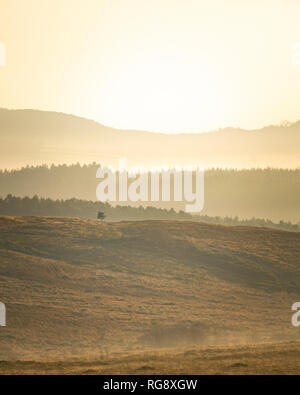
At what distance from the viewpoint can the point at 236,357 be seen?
25.5 metres

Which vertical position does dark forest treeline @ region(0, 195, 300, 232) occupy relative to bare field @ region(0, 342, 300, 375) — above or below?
above

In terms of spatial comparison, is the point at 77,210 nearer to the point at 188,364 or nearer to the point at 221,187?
the point at 221,187

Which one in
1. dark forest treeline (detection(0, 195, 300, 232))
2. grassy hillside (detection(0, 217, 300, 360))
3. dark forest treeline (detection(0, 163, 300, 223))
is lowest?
grassy hillside (detection(0, 217, 300, 360))

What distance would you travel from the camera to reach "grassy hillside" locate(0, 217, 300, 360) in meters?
35.5

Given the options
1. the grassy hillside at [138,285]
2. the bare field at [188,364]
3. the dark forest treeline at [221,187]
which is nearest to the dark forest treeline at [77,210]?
the dark forest treeline at [221,187]

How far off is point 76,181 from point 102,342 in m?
104

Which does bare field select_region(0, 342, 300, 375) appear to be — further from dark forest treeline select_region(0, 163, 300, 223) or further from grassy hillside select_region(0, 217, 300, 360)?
dark forest treeline select_region(0, 163, 300, 223)

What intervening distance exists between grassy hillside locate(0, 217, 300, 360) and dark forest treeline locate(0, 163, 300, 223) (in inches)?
2028

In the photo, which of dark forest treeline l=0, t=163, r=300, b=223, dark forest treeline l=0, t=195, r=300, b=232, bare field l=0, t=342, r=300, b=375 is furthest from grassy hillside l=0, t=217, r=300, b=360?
dark forest treeline l=0, t=163, r=300, b=223

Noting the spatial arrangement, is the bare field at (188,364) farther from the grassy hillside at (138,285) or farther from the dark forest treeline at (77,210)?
the dark forest treeline at (77,210)

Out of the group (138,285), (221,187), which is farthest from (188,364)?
(221,187)

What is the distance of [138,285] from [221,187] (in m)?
88.2

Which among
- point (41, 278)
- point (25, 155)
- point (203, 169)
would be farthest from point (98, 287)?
point (203, 169)

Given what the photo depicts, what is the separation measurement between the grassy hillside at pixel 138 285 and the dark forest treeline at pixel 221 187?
51500 millimetres
